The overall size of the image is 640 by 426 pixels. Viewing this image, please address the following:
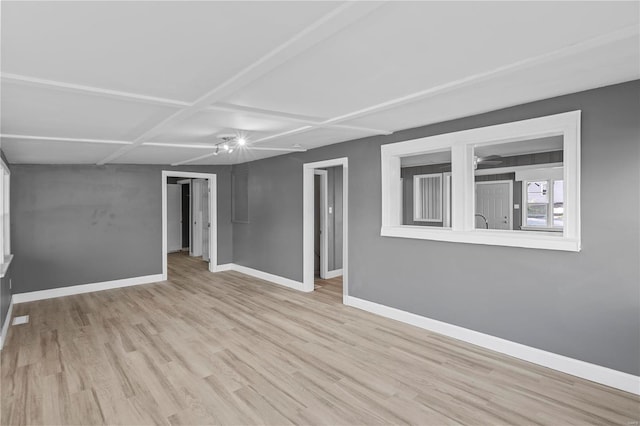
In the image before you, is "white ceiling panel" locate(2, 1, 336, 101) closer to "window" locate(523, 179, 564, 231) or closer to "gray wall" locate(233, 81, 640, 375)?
"gray wall" locate(233, 81, 640, 375)

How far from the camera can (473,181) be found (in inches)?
141

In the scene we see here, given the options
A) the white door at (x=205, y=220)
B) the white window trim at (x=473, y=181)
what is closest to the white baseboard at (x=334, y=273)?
the white window trim at (x=473, y=181)

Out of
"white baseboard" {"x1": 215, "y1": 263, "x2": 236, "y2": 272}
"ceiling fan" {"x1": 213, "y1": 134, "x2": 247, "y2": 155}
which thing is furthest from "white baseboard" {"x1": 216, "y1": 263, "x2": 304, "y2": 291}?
"ceiling fan" {"x1": 213, "y1": 134, "x2": 247, "y2": 155}

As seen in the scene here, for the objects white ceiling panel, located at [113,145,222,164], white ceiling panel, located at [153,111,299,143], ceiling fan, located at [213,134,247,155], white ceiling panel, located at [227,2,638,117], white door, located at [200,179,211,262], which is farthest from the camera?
white door, located at [200,179,211,262]

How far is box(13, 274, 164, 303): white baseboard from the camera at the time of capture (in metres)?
5.23

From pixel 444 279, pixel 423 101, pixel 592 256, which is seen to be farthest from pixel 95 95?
pixel 592 256

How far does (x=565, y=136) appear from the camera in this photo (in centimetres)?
283

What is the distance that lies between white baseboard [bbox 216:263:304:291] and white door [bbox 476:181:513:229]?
447 centimetres

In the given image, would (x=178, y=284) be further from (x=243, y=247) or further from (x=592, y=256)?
(x=592, y=256)

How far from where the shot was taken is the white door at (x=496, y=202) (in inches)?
290

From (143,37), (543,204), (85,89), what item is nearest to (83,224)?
(85,89)

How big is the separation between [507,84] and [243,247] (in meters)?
5.65

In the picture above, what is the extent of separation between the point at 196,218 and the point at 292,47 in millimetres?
8424

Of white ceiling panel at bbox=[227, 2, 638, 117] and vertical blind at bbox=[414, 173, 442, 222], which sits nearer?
white ceiling panel at bbox=[227, 2, 638, 117]
